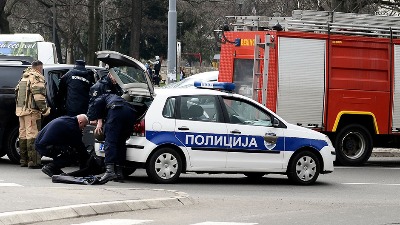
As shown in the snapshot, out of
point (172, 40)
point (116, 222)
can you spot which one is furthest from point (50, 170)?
point (172, 40)

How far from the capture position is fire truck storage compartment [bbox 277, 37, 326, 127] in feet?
65.5

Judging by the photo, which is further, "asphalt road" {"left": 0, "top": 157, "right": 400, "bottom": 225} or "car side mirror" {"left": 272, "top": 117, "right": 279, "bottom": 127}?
"car side mirror" {"left": 272, "top": 117, "right": 279, "bottom": 127}

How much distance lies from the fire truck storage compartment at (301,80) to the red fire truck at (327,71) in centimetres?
2

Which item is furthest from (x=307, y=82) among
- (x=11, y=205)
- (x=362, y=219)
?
(x=11, y=205)

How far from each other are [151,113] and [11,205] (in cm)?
453

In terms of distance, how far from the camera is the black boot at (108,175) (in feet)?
48.3

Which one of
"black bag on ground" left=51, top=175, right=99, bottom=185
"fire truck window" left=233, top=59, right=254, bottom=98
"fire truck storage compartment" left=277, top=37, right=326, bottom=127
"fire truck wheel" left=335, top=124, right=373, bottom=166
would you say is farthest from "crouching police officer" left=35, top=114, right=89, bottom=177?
"fire truck wheel" left=335, top=124, right=373, bottom=166

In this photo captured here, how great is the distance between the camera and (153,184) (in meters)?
15.3

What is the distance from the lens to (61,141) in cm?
1522

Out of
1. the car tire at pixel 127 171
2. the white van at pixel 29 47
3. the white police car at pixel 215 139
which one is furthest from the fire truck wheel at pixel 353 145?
the white van at pixel 29 47

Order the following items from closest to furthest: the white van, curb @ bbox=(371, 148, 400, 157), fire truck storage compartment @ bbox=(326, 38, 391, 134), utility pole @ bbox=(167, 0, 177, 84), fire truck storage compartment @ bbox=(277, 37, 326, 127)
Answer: fire truck storage compartment @ bbox=(277, 37, 326, 127) → fire truck storage compartment @ bbox=(326, 38, 391, 134) → curb @ bbox=(371, 148, 400, 157) → utility pole @ bbox=(167, 0, 177, 84) → the white van

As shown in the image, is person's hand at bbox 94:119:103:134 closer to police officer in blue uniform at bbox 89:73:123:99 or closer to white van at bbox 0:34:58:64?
police officer in blue uniform at bbox 89:73:123:99

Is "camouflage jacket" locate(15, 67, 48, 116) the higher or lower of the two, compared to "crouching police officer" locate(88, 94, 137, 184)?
higher

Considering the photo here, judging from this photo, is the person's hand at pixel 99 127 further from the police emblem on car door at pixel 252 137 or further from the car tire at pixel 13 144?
the car tire at pixel 13 144
